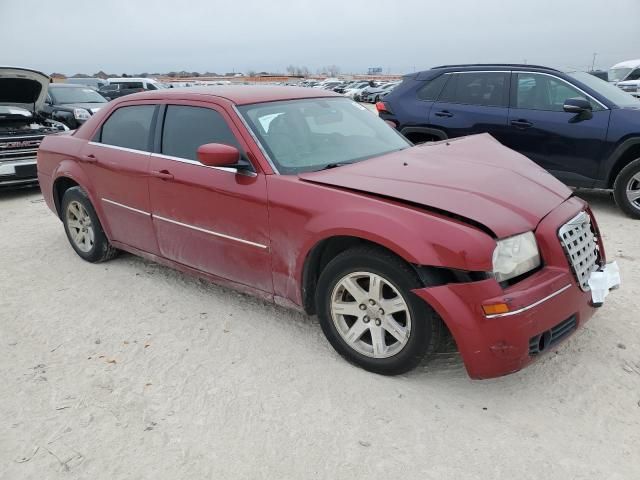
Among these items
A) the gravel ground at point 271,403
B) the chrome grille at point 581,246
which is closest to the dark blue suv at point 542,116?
the gravel ground at point 271,403

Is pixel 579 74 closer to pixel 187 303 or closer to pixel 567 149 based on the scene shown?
pixel 567 149

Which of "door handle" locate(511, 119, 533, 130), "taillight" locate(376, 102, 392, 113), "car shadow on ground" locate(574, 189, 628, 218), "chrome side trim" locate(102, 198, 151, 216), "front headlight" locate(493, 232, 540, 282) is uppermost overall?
"taillight" locate(376, 102, 392, 113)

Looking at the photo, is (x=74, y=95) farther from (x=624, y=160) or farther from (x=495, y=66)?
(x=624, y=160)

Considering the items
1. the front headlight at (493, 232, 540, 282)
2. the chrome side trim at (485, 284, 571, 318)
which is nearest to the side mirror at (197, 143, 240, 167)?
the front headlight at (493, 232, 540, 282)

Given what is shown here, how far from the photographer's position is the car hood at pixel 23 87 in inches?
290

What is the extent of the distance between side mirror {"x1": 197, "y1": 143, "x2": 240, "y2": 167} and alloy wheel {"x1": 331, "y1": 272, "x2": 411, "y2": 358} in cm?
103

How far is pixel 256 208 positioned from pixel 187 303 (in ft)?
3.95

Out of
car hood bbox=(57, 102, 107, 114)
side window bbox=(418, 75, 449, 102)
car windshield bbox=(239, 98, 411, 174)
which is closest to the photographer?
car windshield bbox=(239, 98, 411, 174)

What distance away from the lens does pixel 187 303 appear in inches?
161

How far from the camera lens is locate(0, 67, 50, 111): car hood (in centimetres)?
735

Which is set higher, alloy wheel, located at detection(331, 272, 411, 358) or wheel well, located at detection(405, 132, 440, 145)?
wheel well, located at detection(405, 132, 440, 145)

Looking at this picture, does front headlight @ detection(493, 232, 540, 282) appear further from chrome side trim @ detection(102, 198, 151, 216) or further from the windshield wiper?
chrome side trim @ detection(102, 198, 151, 216)

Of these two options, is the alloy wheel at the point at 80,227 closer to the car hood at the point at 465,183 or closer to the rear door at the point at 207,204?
the rear door at the point at 207,204

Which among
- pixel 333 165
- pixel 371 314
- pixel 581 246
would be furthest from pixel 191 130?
pixel 581 246
